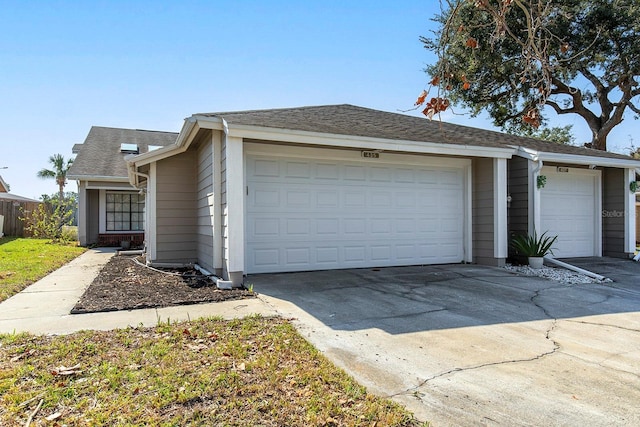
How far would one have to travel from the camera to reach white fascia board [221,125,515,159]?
6.33m

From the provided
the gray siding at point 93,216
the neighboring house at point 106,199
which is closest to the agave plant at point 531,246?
the neighboring house at point 106,199

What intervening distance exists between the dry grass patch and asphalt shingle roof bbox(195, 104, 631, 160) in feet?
12.4

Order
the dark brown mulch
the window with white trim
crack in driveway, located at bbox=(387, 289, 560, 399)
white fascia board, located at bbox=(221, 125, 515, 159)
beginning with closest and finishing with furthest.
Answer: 1. crack in driveway, located at bbox=(387, 289, 560, 399)
2. the dark brown mulch
3. white fascia board, located at bbox=(221, 125, 515, 159)
4. the window with white trim

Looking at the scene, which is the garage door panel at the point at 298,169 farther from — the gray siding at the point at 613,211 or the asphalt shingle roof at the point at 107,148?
the asphalt shingle roof at the point at 107,148

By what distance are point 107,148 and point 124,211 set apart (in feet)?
10.7

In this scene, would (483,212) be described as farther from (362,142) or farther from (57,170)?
(57,170)

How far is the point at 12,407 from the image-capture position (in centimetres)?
248

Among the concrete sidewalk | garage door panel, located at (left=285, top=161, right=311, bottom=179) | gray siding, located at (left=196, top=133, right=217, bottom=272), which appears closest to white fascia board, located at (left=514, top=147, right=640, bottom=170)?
garage door panel, located at (left=285, top=161, right=311, bottom=179)

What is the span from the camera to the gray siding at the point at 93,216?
14359mm

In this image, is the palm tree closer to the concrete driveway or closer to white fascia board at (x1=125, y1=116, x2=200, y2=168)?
white fascia board at (x1=125, y1=116, x2=200, y2=168)

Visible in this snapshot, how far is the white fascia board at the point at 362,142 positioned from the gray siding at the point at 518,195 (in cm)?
79

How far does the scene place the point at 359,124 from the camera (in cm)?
841

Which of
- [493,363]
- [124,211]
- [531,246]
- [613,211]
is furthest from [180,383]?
[124,211]

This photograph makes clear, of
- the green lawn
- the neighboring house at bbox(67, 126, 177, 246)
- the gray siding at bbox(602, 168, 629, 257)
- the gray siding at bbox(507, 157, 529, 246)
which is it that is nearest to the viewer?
the green lawn
